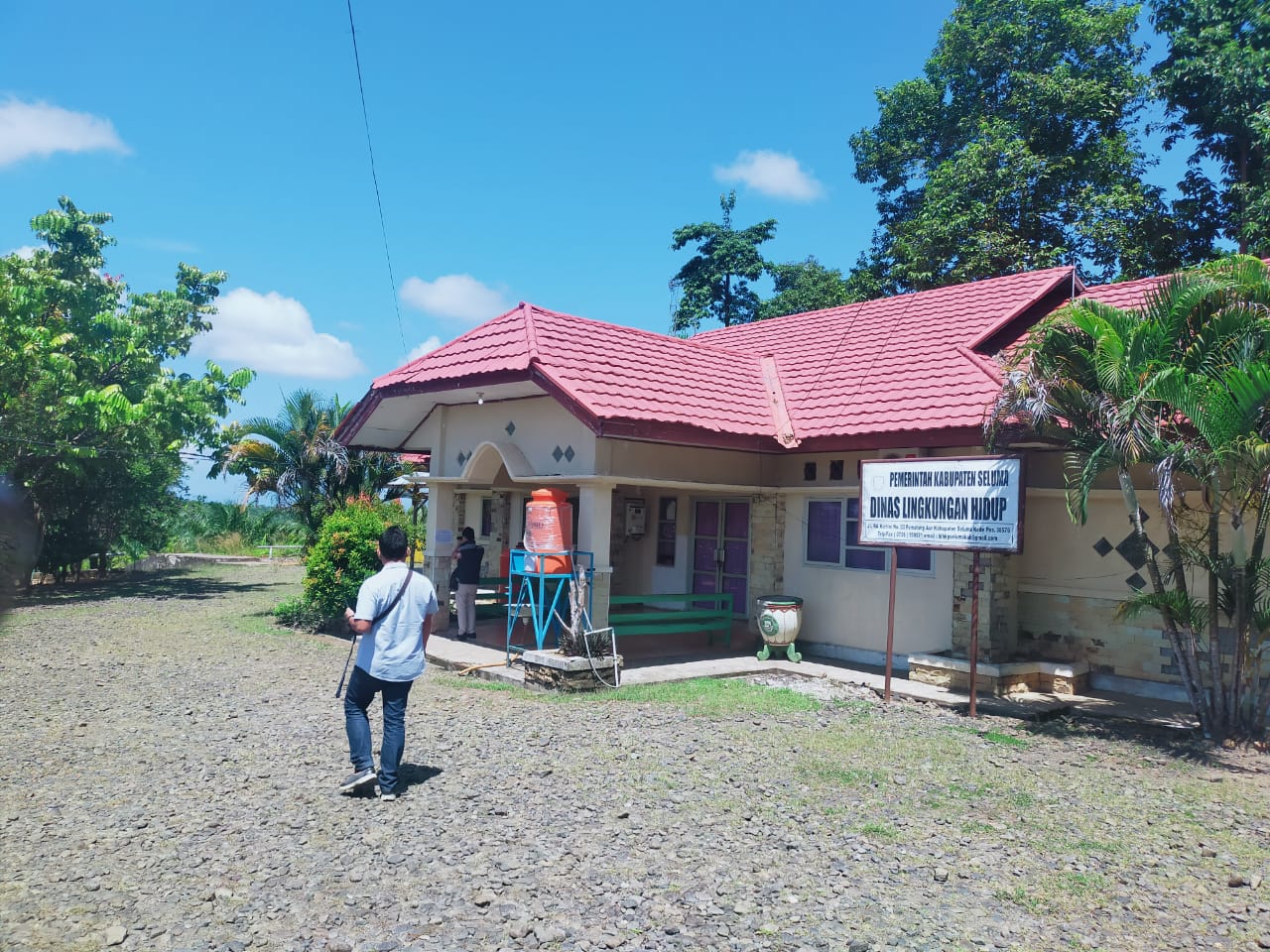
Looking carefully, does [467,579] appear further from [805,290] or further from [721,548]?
[805,290]

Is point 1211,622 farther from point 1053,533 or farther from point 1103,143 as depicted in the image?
point 1103,143

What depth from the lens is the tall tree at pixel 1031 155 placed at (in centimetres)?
2105

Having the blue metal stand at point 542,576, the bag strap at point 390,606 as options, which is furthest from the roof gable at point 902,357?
the bag strap at point 390,606

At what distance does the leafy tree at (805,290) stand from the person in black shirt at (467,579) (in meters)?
15.3

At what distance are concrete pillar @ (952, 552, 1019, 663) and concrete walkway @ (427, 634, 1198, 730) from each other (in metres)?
0.62

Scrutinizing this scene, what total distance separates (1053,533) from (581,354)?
6090 mm

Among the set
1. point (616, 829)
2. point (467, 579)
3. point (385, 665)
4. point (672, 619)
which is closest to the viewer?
point (616, 829)

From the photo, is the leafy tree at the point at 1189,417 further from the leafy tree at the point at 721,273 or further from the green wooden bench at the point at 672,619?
the leafy tree at the point at 721,273

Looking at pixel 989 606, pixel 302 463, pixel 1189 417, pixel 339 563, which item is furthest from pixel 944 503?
pixel 302 463

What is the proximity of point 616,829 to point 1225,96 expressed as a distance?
21.3m

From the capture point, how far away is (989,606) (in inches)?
404

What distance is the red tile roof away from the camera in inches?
421

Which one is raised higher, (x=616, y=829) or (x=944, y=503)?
(x=944, y=503)

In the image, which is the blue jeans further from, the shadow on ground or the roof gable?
the shadow on ground
